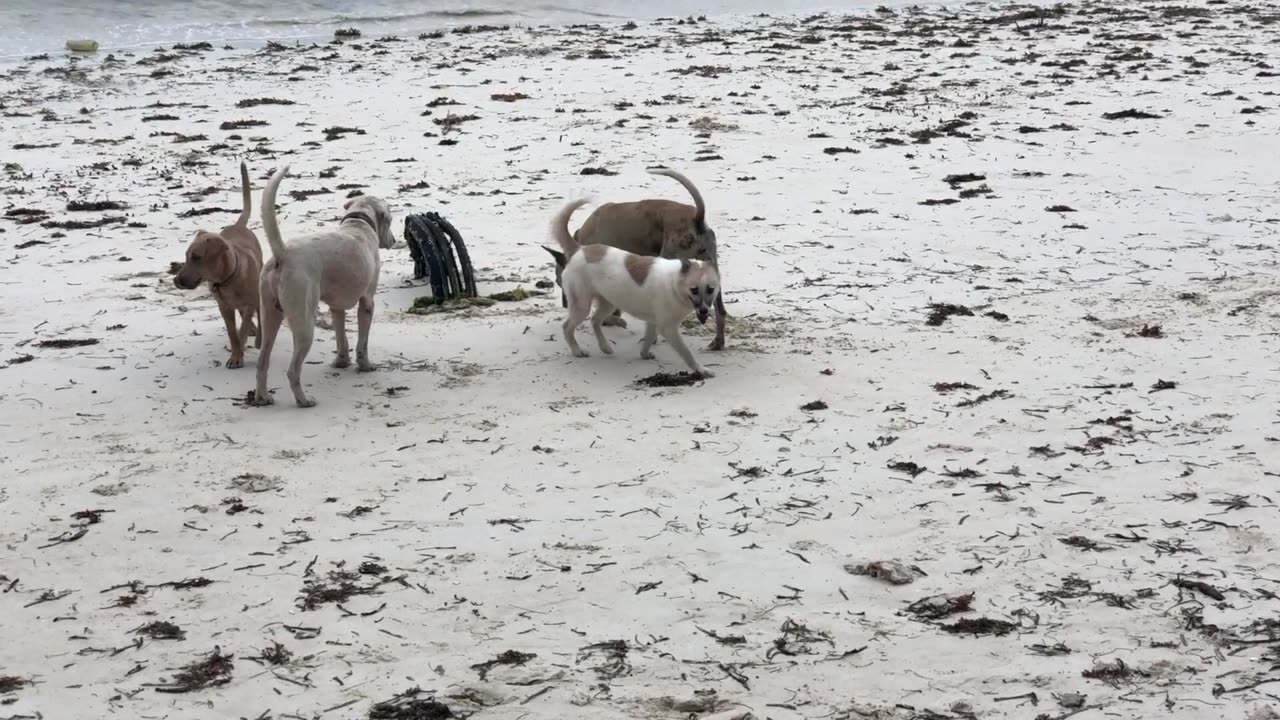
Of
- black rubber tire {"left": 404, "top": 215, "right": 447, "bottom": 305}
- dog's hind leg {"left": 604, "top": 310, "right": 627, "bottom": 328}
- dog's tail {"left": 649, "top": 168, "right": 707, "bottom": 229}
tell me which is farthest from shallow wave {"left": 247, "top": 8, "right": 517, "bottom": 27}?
dog's tail {"left": 649, "top": 168, "right": 707, "bottom": 229}

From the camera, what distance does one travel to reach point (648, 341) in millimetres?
6879

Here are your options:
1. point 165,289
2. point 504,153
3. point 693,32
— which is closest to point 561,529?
point 165,289

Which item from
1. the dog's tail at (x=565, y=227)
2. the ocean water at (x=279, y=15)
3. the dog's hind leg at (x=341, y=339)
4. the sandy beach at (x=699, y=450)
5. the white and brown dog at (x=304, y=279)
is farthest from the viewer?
the ocean water at (x=279, y=15)

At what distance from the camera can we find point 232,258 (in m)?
6.40

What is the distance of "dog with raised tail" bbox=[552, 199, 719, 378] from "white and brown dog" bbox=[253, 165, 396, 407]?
1143mm

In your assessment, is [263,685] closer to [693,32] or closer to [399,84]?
[399,84]

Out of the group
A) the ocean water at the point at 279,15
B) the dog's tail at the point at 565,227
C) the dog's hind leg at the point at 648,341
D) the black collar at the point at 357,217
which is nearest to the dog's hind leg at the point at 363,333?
the black collar at the point at 357,217

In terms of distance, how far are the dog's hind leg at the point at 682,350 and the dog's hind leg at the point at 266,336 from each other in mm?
2075

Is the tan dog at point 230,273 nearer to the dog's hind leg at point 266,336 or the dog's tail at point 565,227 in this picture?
the dog's hind leg at point 266,336

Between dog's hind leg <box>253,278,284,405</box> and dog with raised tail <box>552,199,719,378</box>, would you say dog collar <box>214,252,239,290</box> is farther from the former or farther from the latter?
dog with raised tail <box>552,199,719,378</box>

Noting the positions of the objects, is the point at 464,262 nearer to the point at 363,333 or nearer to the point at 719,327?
the point at 363,333

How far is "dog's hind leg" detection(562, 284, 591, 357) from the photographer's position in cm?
674

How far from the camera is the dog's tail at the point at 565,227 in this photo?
6.97 metres

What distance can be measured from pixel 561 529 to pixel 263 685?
55.4 inches
